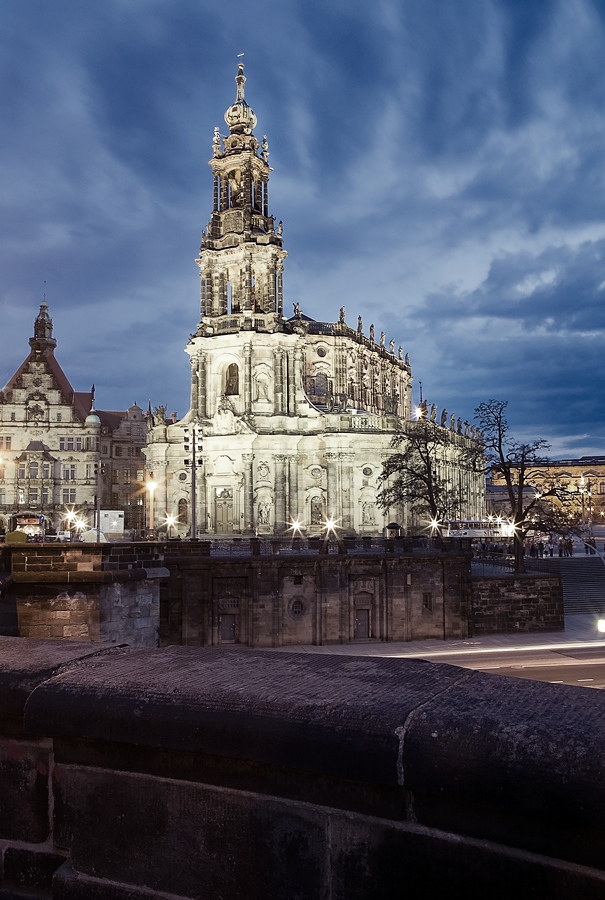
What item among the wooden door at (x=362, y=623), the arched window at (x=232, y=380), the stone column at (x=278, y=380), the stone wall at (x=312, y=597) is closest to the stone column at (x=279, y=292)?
the stone column at (x=278, y=380)

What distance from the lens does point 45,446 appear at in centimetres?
7181

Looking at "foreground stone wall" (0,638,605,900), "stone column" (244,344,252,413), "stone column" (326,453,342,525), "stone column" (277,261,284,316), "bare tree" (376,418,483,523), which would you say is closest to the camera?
"foreground stone wall" (0,638,605,900)

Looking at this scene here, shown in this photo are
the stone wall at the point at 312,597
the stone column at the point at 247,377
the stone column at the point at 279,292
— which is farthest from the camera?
the stone column at the point at 279,292

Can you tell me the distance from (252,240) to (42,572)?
57.5 metres

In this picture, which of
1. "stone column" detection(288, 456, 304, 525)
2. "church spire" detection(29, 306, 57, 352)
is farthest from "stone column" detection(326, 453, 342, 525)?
"church spire" detection(29, 306, 57, 352)

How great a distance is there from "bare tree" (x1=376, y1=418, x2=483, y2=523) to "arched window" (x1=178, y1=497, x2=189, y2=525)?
17430 mm

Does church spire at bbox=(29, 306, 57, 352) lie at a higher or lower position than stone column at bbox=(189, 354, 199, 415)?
higher

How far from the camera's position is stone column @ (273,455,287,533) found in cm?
6322

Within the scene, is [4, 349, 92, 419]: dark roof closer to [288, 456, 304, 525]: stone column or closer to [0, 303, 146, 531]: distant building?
[0, 303, 146, 531]: distant building

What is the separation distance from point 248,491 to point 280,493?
291cm

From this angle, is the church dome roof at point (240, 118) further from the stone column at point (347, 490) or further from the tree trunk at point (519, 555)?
the tree trunk at point (519, 555)

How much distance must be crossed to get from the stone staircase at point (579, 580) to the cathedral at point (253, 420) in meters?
16.1

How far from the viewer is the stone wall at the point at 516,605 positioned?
A: 137ft

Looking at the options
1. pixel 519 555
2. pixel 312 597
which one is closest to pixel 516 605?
pixel 519 555
